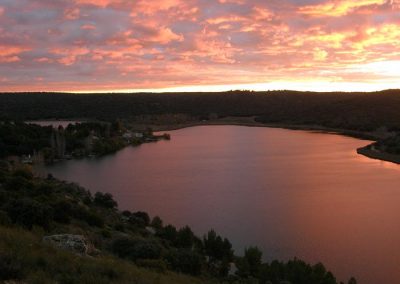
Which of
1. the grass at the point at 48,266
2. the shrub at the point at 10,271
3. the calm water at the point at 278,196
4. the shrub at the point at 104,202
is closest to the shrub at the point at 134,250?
the grass at the point at 48,266

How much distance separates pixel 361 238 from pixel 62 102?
98998 millimetres

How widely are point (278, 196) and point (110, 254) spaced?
18750 millimetres

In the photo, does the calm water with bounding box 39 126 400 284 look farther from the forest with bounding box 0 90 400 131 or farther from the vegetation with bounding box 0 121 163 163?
the forest with bounding box 0 90 400 131

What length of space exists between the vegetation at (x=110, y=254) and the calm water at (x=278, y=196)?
2.79 metres

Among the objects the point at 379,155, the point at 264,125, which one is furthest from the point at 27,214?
the point at 264,125

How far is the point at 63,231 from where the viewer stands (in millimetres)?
11672

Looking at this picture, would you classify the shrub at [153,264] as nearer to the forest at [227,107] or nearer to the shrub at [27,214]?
the shrub at [27,214]

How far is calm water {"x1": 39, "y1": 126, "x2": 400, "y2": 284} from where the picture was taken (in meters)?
18.0

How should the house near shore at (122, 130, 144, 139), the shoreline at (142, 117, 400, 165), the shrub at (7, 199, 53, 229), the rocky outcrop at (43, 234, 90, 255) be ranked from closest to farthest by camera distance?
the rocky outcrop at (43, 234, 90, 255), the shrub at (7, 199, 53, 229), the shoreline at (142, 117, 400, 165), the house near shore at (122, 130, 144, 139)

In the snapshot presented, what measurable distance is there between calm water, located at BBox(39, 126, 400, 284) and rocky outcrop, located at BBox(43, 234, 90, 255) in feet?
32.0

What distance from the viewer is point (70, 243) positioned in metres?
8.48

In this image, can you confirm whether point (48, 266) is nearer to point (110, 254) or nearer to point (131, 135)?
point (110, 254)

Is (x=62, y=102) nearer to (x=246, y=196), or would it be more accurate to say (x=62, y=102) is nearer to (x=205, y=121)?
(x=205, y=121)

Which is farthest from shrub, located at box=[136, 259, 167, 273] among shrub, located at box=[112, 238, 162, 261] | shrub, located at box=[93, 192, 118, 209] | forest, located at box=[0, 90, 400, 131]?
forest, located at box=[0, 90, 400, 131]
